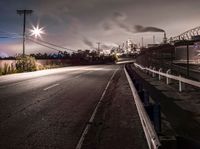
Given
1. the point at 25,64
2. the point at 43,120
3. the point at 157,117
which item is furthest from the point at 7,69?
the point at 157,117

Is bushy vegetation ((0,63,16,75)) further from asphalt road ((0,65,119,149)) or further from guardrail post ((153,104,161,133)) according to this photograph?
guardrail post ((153,104,161,133))

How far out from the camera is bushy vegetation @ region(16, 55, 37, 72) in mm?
41938

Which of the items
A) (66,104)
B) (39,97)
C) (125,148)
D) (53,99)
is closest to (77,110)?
(66,104)

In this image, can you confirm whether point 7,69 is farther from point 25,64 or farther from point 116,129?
point 116,129

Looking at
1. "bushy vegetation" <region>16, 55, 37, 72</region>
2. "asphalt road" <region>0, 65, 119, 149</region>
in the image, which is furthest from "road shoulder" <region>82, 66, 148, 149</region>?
"bushy vegetation" <region>16, 55, 37, 72</region>

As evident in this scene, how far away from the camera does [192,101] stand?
1209cm

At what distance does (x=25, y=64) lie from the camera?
140ft

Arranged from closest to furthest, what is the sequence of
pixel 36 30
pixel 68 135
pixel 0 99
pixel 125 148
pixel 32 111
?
1. pixel 125 148
2. pixel 68 135
3. pixel 32 111
4. pixel 0 99
5. pixel 36 30

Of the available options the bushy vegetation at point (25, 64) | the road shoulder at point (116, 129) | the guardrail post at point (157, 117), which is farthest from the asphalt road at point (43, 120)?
the bushy vegetation at point (25, 64)

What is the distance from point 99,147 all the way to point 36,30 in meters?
52.3

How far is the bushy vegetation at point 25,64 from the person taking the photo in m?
41.9

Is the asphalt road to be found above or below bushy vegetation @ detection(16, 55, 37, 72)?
below

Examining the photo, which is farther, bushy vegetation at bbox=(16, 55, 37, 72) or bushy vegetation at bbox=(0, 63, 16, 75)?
bushy vegetation at bbox=(16, 55, 37, 72)

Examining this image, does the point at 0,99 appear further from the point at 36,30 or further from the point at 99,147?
the point at 36,30
